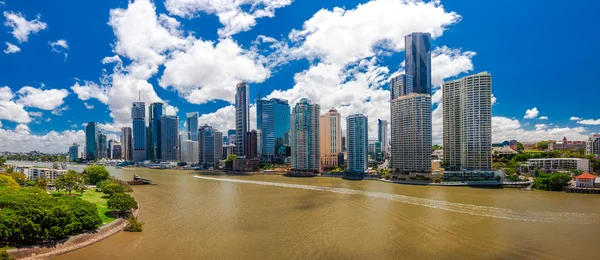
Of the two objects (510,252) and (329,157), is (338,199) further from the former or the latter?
(329,157)

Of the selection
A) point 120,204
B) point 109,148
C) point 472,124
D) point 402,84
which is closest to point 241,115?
point 402,84

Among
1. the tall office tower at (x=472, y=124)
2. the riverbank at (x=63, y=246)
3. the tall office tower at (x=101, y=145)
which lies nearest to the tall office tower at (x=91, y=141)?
the tall office tower at (x=101, y=145)

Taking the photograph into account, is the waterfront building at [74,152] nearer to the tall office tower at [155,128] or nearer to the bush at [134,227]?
the tall office tower at [155,128]

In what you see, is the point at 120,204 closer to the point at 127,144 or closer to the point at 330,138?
the point at 330,138

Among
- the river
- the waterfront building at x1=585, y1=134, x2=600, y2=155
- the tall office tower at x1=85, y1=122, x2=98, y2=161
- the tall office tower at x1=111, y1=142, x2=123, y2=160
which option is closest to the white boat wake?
the river

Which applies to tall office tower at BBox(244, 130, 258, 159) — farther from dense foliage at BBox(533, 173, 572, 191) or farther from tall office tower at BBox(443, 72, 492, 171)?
dense foliage at BBox(533, 173, 572, 191)

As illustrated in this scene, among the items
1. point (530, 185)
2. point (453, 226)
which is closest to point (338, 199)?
point (453, 226)
